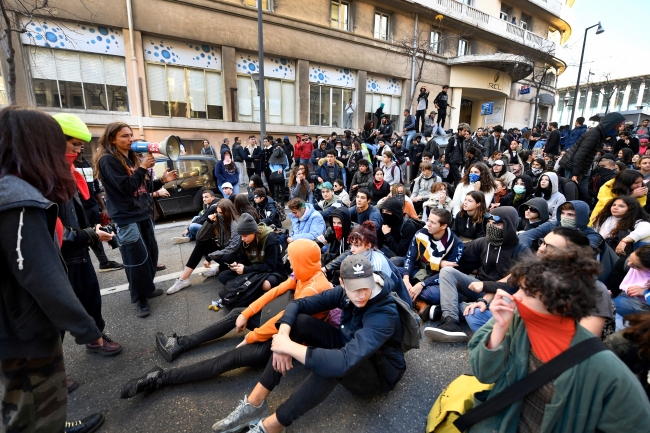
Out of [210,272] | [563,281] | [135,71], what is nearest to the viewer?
[563,281]

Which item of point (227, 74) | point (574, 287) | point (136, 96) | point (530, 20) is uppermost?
point (530, 20)

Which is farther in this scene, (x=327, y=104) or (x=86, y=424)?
(x=327, y=104)

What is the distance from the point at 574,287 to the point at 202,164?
8.31 metres

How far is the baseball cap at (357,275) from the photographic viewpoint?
2008 mm

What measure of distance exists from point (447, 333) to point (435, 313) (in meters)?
0.36

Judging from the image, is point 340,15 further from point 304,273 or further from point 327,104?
point 304,273

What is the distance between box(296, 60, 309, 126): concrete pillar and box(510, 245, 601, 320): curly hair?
52.1 ft

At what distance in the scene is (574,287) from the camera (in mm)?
1321

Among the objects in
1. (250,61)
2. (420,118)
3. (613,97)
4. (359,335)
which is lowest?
(359,335)

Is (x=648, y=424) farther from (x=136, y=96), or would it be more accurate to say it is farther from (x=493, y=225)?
(x=136, y=96)

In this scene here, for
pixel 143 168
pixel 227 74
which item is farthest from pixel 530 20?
pixel 143 168

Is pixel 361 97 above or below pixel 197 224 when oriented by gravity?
above

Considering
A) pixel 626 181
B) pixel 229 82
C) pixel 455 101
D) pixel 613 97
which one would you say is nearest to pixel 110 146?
pixel 626 181

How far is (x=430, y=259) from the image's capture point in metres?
3.78
